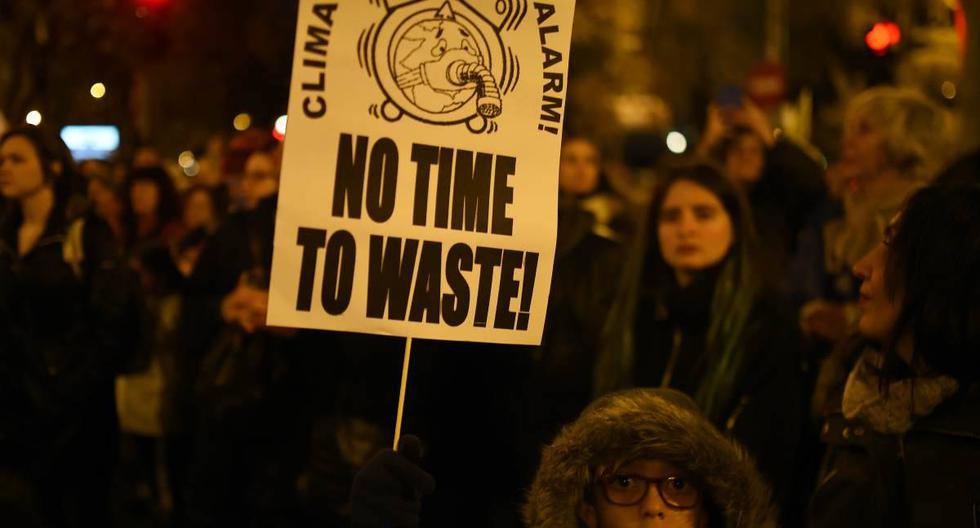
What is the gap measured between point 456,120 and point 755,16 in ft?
→ 122

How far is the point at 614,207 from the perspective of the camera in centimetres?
1120

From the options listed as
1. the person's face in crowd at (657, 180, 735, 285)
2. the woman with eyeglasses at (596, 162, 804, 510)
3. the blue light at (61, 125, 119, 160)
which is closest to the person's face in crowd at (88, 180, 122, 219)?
the blue light at (61, 125, 119, 160)

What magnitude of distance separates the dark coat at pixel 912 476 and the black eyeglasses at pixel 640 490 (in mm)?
388

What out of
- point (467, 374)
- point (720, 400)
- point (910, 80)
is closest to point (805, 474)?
point (720, 400)

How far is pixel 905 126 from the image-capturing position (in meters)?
6.70

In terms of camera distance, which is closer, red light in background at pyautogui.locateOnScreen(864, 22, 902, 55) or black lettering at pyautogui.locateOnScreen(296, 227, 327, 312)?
black lettering at pyautogui.locateOnScreen(296, 227, 327, 312)

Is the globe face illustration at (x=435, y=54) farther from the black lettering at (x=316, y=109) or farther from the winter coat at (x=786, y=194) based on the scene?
the winter coat at (x=786, y=194)

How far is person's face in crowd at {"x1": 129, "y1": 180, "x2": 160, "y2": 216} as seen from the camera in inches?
368

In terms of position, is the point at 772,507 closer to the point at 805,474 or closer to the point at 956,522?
the point at 956,522

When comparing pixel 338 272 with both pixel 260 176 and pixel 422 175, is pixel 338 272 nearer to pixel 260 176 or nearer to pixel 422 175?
pixel 422 175

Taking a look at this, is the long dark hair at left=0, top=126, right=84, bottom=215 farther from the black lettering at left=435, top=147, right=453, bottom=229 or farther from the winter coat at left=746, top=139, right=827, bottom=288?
the winter coat at left=746, top=139, right=827, bottom=288

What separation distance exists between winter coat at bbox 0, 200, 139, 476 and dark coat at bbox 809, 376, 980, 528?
142 inches

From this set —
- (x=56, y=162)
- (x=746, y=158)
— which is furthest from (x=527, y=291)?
(x=746, y=158)

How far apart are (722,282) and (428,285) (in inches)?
78.2
